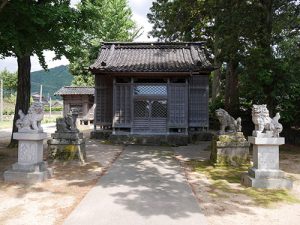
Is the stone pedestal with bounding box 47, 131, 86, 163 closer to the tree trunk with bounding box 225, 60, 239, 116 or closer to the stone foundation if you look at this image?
the stone foundation

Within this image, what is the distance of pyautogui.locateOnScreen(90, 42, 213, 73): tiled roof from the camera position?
701 inches

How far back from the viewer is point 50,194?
7.54 meters

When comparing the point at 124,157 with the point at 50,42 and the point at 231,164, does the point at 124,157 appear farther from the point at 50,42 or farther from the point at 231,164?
the point at 50,42

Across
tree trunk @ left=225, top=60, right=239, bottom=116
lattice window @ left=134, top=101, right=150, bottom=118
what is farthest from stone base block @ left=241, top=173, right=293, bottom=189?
tree trunk @ left=225, top=60, right=239, bottom=116

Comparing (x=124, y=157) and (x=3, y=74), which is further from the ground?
(x=3, y=74)

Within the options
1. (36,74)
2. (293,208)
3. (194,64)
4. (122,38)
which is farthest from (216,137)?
(36,74)

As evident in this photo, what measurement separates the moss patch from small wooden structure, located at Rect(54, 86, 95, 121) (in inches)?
1044

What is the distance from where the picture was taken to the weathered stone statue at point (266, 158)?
834 cm

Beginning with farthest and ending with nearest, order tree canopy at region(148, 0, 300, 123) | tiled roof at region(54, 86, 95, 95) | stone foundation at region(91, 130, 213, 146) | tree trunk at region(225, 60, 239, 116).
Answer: tiled roof at region(54, 86, 95, 95), tree trunk at region(225, 60, 239, 116), stone foundation at region(91, 130, 213, 146), tree canopy at region(148, 0, 300, 123)

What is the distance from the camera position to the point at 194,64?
18938 mm

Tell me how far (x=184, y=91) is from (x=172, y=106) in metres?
1.06

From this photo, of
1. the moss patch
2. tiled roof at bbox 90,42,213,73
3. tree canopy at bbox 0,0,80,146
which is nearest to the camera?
the moss patch

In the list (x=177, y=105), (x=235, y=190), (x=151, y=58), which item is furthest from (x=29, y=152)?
(x=151, y=58)

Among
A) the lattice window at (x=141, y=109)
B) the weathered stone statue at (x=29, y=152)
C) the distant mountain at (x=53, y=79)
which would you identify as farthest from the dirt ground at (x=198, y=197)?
the distant mountain at (x=53, y=79)
